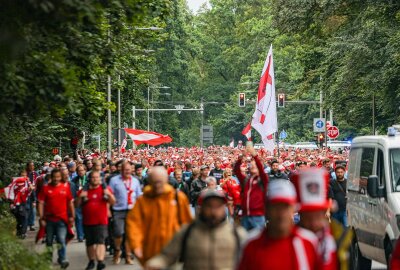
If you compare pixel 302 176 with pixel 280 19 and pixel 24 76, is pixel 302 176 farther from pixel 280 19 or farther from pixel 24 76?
pixel 280 19

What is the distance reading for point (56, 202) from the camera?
741 inches

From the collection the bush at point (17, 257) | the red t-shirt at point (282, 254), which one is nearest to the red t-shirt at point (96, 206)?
the bush at point (17, 257)

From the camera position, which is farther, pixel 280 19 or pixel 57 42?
pixel 280 19

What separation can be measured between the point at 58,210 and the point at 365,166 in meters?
4.97

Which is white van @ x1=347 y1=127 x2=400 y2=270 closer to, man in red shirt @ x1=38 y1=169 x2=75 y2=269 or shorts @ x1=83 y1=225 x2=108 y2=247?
shorts @ x1=83 y1=225 x2=108 y2=247

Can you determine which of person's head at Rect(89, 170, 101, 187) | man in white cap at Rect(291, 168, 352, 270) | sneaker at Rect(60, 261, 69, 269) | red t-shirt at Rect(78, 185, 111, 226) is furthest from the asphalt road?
man in white cap at Rect(291, 168, 352, 270)

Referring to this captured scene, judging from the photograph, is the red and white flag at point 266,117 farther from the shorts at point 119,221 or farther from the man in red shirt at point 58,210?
the man in red shirt at point 58,210

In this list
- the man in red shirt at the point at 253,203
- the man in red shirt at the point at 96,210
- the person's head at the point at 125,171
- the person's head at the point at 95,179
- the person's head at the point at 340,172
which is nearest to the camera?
the man in red shirt at the point at 253,203

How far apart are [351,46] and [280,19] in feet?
11.1

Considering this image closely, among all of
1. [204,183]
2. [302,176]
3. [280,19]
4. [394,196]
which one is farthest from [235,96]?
[302,176]

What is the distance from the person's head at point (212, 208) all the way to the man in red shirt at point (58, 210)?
10234 mm

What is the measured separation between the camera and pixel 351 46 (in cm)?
4288

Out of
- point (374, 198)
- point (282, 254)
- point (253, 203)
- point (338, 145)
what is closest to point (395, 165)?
point (374, 198)

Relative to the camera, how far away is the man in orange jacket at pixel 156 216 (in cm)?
1091
